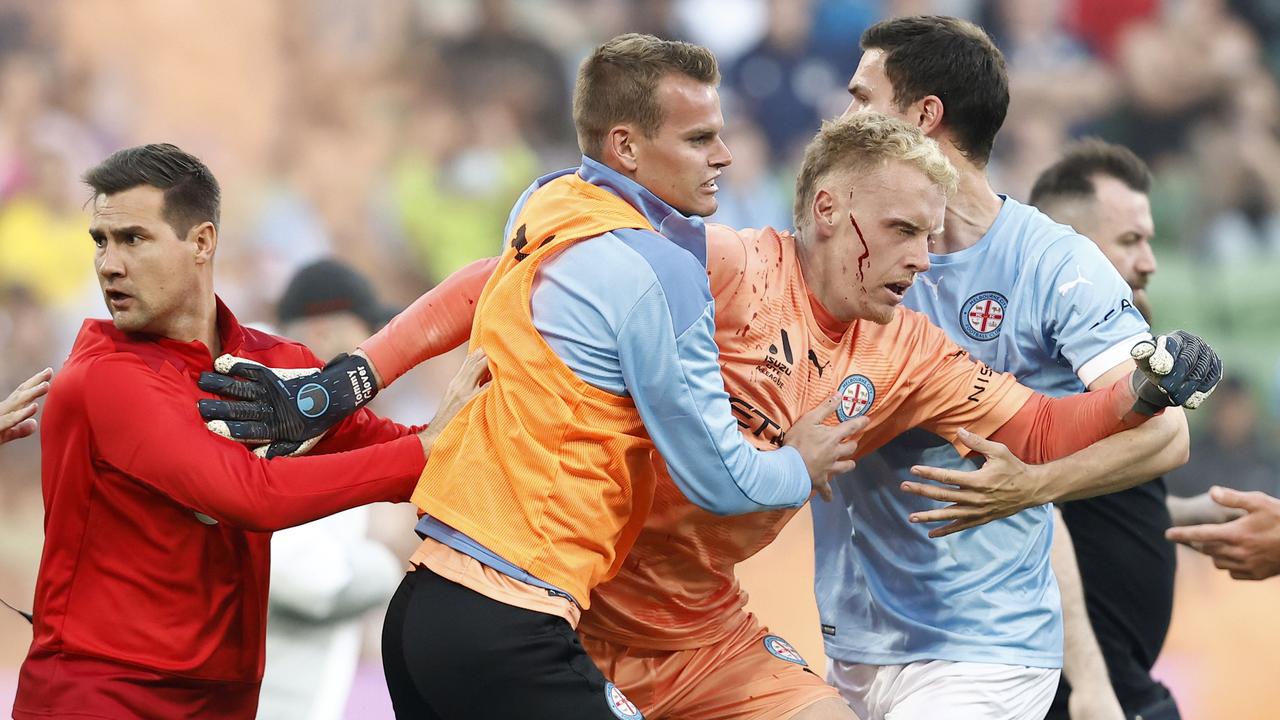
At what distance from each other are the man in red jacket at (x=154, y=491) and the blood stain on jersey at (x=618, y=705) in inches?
25.8

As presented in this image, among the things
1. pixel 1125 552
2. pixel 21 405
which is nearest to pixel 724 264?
pixel 21 405

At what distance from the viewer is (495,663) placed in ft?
9.07

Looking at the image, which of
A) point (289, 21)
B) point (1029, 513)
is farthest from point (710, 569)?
point (289, 21)

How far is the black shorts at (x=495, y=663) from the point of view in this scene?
2770 mm

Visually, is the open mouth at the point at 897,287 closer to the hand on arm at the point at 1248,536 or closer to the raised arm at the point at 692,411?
the raised arm at the point at 692,411

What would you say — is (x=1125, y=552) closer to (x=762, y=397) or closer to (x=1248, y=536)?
(x=1248, y=536)

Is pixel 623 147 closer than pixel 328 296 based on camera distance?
Yes

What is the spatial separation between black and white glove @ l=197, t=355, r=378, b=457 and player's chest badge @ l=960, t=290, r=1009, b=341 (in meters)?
1.51

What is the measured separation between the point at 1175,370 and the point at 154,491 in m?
2.22

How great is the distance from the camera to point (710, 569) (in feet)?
11.0

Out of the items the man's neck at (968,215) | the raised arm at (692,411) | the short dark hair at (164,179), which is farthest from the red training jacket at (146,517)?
the man's neck at (968,215)

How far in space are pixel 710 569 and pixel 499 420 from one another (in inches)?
29.3

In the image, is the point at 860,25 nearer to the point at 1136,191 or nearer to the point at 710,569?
the point at 1136,191

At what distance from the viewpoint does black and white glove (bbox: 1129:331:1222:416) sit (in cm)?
314
